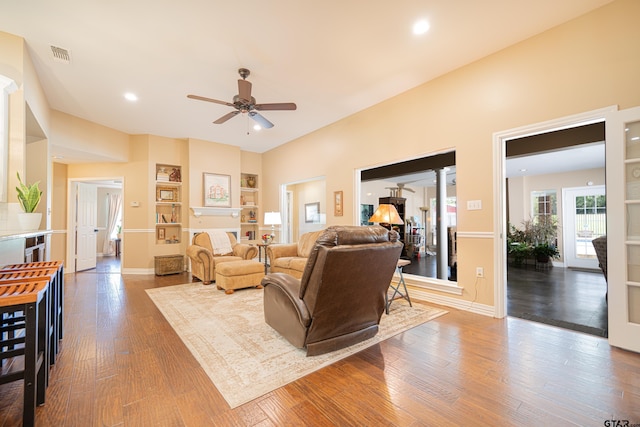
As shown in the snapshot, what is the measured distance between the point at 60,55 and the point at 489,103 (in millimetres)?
5071

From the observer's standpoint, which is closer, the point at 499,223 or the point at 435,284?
the point at 499,223

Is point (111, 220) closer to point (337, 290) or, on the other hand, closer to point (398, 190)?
point (398, 190)

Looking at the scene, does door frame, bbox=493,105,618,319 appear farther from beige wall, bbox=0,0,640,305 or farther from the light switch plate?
the light switch plate

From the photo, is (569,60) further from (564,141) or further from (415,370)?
(415,370)

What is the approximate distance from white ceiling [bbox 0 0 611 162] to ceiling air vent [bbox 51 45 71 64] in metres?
0.05

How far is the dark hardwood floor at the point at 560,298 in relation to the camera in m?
2.97

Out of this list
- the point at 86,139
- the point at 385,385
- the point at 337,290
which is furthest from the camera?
the point at 86,139

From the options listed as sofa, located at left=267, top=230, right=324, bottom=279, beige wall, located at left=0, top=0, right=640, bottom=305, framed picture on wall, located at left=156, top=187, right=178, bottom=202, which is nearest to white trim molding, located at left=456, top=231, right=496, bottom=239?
beige wall, located at left=0, top=0, right=640, bottom=305

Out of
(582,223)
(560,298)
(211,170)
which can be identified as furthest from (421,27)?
(582,223)

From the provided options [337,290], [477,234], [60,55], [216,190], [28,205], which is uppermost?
[60,55]

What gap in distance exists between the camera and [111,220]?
922cm

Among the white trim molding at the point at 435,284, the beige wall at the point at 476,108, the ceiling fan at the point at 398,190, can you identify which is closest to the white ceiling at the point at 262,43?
the beige wall at the point at 476,108

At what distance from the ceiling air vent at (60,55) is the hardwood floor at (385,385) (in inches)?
121

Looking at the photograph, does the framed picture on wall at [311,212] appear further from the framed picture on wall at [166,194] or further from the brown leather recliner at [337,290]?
the brown leather recliner at [337,290]
